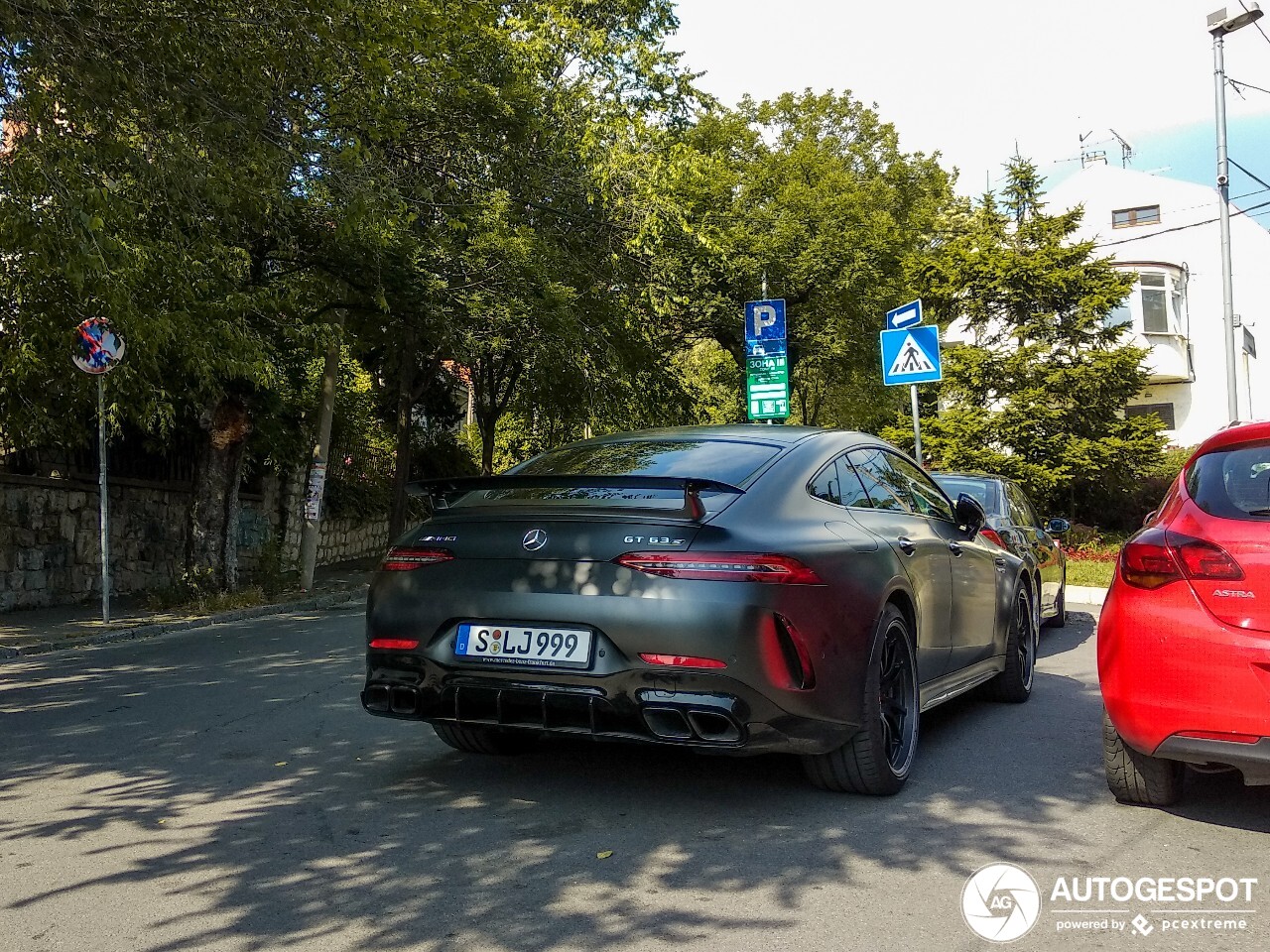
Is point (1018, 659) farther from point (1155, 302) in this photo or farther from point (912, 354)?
point (1155, 302)

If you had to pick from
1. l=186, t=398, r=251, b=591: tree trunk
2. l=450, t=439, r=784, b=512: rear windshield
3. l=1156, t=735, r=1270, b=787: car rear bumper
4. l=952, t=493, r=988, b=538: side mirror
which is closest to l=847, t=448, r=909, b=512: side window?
l=952, t=493, r=988, b=538: side mirror

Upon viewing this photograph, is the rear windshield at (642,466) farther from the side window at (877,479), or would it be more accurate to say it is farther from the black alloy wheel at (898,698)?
the black alloy wheel at (898,698)

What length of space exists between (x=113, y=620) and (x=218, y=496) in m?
3.11

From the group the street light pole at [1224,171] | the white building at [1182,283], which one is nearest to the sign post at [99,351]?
the street light pole at [1224,171]

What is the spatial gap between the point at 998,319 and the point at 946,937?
2385 cm

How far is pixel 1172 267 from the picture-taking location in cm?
3656

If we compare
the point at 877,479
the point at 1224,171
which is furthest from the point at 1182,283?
the point at 877,479

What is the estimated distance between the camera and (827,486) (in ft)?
16.8

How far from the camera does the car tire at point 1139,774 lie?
→ 181 inches

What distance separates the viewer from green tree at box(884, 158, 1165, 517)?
76.3 ft

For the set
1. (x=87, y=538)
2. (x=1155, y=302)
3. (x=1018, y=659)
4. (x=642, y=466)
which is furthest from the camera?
(x=1155, y=302)

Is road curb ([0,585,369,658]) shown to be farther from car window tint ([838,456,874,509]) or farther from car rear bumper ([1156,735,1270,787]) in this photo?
car rear bumper ([1156,735,1270,787])

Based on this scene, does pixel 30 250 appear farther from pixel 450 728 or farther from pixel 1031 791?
pixel 1031 791

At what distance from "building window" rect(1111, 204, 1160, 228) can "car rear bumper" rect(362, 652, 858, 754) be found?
138 feet
